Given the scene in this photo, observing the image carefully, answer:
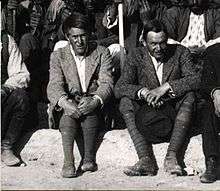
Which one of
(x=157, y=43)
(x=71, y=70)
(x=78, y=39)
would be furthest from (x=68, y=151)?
(x=157, y=43)

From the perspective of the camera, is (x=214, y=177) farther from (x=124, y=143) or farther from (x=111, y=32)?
(x=111, y=32)

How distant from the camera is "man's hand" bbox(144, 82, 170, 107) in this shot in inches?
290

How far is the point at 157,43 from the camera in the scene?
7445 millimetres

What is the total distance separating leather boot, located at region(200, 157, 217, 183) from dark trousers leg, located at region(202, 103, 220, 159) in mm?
51

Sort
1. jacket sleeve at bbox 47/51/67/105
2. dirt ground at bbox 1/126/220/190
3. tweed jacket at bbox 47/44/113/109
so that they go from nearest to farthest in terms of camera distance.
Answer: dirt ground at bbox 1/126/220/190, jacket sleeve at bbox 47/51/67/105, tweed jacket at bbox 47/44/113/109

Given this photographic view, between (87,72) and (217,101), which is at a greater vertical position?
(87,72)

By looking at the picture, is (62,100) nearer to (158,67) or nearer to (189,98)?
(158,67)

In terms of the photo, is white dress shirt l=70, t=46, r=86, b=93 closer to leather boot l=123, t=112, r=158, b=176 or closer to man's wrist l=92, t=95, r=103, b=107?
man's wrist l=92, t=95, r=103, b=107

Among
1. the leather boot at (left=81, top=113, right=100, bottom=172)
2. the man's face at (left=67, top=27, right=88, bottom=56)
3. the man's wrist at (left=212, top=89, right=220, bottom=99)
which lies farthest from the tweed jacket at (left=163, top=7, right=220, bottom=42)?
the leather boot at (left=81, top=113, right=100, bottom=172)

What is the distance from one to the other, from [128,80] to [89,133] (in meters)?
0.70

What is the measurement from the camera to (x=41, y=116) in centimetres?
862

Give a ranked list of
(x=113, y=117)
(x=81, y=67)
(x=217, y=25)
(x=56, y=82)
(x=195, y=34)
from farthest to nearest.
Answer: (x=195, y=34), (x=217, y=25), (x=113, y=117), (x=81, y=67), (x=56, y=82)

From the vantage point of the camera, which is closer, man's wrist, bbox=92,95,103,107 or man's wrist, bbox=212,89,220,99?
man's wrist, bbox=212,89,220,99

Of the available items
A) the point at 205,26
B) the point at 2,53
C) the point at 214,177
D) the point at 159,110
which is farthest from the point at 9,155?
the point at 205,26
